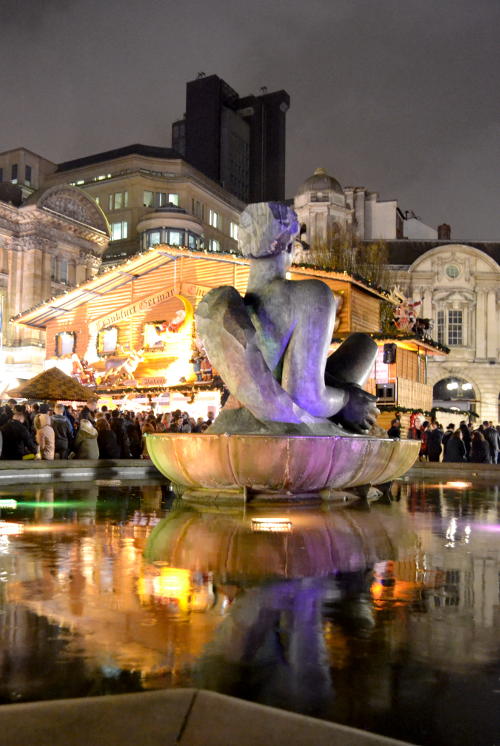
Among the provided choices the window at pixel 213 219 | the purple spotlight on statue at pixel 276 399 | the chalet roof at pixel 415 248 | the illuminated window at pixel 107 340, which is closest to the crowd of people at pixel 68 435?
the purple spotlight on statue at pixel 276 399

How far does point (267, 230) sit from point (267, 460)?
7.08 ft

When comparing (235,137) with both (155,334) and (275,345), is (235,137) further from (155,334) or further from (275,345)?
(275,345)

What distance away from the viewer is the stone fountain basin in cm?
534

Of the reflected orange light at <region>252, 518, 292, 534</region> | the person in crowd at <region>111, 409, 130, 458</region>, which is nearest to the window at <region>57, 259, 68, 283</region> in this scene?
the person in crowd at <region>111, 409, 130, 458</region>

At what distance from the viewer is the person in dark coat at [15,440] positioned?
988 cm

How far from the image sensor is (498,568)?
331 cm

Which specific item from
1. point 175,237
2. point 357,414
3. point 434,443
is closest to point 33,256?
point 175,237

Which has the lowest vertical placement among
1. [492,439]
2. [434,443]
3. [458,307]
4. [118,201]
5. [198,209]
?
[434,443]

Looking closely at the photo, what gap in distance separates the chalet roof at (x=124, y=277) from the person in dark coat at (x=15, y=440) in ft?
41.7

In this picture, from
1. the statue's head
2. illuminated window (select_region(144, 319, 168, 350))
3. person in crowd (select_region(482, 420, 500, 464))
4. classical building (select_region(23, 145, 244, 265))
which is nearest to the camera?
the statue's head

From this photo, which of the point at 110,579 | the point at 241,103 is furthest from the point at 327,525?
Result: the point at 241,103

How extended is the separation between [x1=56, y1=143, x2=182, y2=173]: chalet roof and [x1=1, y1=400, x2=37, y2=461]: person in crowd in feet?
169

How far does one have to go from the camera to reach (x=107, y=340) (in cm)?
2723

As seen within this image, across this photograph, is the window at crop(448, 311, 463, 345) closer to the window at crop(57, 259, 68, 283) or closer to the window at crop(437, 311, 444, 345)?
the window at crop(437, 311, 444, 345)
